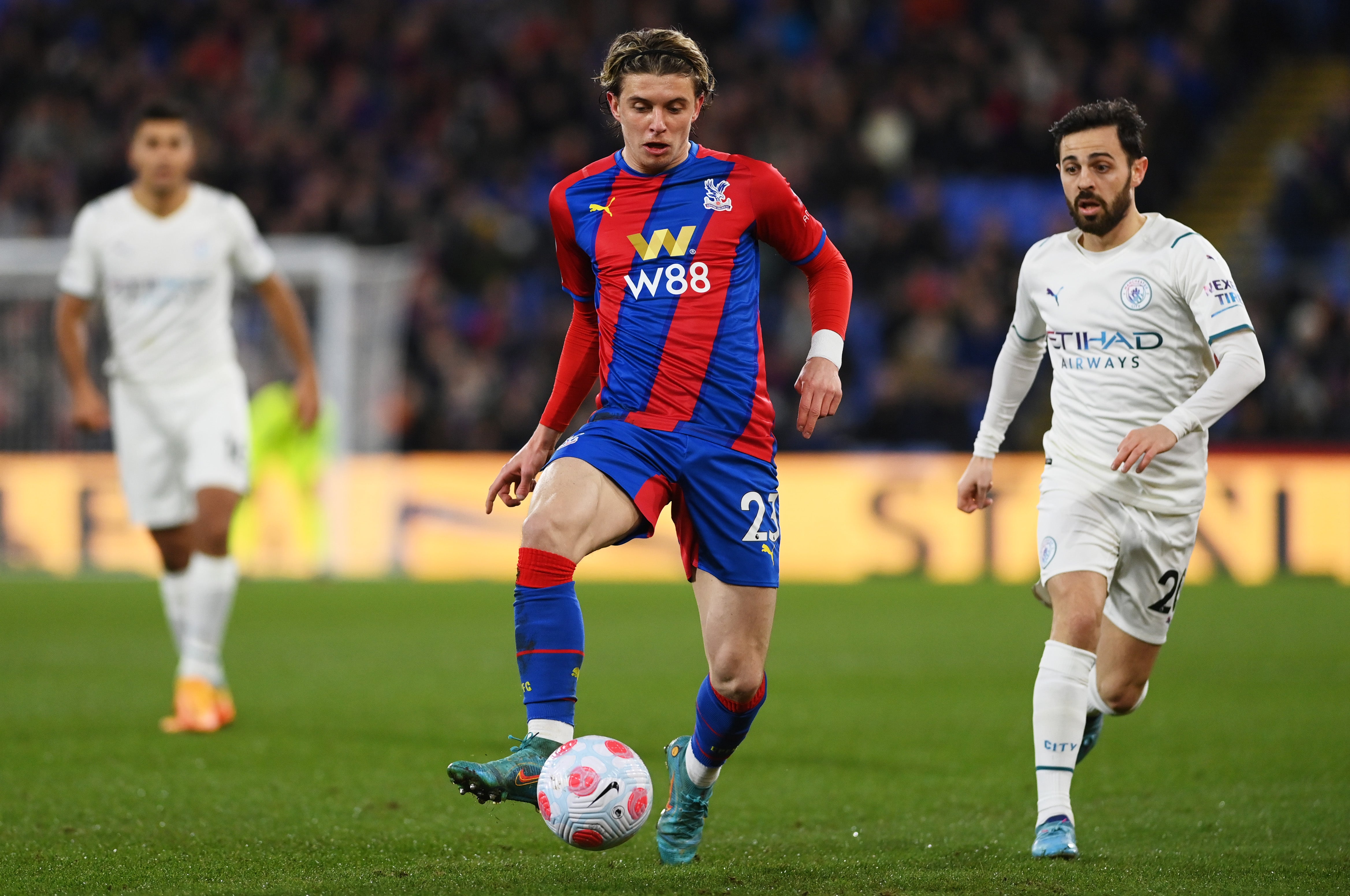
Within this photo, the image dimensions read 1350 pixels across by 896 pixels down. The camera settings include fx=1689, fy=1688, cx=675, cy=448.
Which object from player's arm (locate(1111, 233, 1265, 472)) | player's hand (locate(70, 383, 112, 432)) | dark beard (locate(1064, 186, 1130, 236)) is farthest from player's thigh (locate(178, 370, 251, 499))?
player's arm (locate(1111, 233, 1265, 472))

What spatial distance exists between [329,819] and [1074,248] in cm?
291

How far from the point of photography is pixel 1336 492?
14.2 metres

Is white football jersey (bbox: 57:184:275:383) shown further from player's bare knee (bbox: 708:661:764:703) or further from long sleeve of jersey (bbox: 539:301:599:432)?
player's bare knee (bbox: 708:661:764:703)

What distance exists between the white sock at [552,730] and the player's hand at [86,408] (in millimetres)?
4011

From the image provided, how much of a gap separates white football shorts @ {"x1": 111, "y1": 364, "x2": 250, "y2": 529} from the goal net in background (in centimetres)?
814

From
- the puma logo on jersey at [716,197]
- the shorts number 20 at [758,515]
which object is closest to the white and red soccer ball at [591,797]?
the shorts number 20 at [758,515]

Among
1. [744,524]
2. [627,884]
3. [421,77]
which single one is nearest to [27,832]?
[627,884]

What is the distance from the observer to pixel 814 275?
193 inches

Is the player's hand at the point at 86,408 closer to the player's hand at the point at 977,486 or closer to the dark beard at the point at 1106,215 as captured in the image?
the player's hand at the point at 977,486

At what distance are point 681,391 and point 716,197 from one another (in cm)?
55

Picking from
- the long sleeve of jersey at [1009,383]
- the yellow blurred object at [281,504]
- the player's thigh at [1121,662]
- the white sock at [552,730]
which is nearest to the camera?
the white sock at [552,730]

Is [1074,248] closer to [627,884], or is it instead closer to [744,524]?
[744,524]

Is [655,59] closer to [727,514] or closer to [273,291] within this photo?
[727,514]

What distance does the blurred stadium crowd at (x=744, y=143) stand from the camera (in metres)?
17.3
